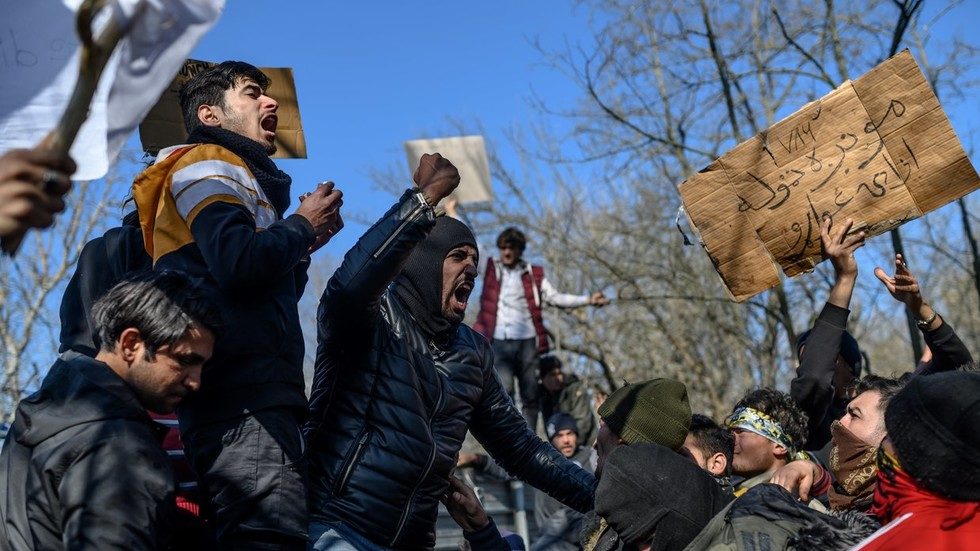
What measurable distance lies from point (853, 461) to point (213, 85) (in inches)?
102

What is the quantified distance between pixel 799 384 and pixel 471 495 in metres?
1.55

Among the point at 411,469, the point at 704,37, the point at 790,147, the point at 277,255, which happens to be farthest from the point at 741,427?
the point at 704,37

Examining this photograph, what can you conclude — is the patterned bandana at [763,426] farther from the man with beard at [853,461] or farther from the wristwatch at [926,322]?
the wristwatch at [926,322]

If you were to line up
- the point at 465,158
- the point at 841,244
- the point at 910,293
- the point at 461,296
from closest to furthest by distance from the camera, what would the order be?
the point at 461,296, the point at 841,244, the point at 910,293, the point at 465,158

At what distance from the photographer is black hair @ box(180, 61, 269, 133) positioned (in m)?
3.59

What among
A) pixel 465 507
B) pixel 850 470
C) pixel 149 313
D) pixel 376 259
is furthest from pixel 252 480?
pixel 850 470

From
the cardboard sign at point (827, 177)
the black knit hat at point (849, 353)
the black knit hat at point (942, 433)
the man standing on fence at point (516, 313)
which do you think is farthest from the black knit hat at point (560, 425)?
the black knit hat at point (942, 433)

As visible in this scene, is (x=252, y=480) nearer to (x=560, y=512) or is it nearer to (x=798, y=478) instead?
(x=798, y=478)

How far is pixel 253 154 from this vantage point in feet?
11.2

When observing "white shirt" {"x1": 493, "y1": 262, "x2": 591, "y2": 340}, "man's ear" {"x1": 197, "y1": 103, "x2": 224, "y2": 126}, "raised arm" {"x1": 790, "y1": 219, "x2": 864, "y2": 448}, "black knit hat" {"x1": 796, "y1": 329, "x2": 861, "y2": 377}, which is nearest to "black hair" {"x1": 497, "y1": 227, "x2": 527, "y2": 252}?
"white shirt" {"x1": 493, "y1": 262, "x2": 591, "y2": 340}

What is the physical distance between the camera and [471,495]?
420cm

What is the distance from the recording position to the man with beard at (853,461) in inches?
149

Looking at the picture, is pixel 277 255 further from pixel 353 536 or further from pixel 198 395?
pixel 353 536

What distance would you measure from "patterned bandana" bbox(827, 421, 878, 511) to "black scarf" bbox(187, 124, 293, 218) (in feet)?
7.14
